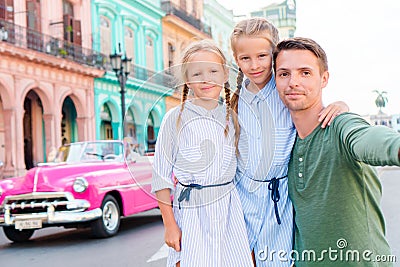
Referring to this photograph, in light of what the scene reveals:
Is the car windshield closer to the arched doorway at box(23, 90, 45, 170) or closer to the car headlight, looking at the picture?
the car headlight

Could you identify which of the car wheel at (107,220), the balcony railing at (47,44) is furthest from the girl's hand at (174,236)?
the balcony railing at (47,44)

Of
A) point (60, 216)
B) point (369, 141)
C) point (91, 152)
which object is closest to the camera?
point (369, 141)

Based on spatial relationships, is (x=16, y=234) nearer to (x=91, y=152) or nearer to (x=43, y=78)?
(x=91, y=152)

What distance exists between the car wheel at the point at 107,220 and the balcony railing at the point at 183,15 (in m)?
22.3

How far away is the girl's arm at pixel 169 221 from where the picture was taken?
2199 millimetres

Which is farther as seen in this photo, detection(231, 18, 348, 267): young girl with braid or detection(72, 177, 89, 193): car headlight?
detection(72, 177, 89, 193): car headlight

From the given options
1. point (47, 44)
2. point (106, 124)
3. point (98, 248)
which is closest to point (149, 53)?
point (106, 124)

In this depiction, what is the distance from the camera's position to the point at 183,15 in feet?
99.6

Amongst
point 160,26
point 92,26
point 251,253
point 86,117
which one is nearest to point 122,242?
point 251,253

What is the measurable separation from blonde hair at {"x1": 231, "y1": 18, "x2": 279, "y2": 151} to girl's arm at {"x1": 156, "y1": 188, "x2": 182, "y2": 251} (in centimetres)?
40

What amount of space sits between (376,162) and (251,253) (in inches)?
34.5

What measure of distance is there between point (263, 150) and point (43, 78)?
18.2 m

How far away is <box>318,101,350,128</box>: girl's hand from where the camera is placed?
6.32 feet

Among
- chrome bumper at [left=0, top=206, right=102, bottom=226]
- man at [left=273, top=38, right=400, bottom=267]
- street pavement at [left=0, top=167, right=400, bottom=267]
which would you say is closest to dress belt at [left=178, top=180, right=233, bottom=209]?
man at [left=273, top=38, right=400, bottom=267]
